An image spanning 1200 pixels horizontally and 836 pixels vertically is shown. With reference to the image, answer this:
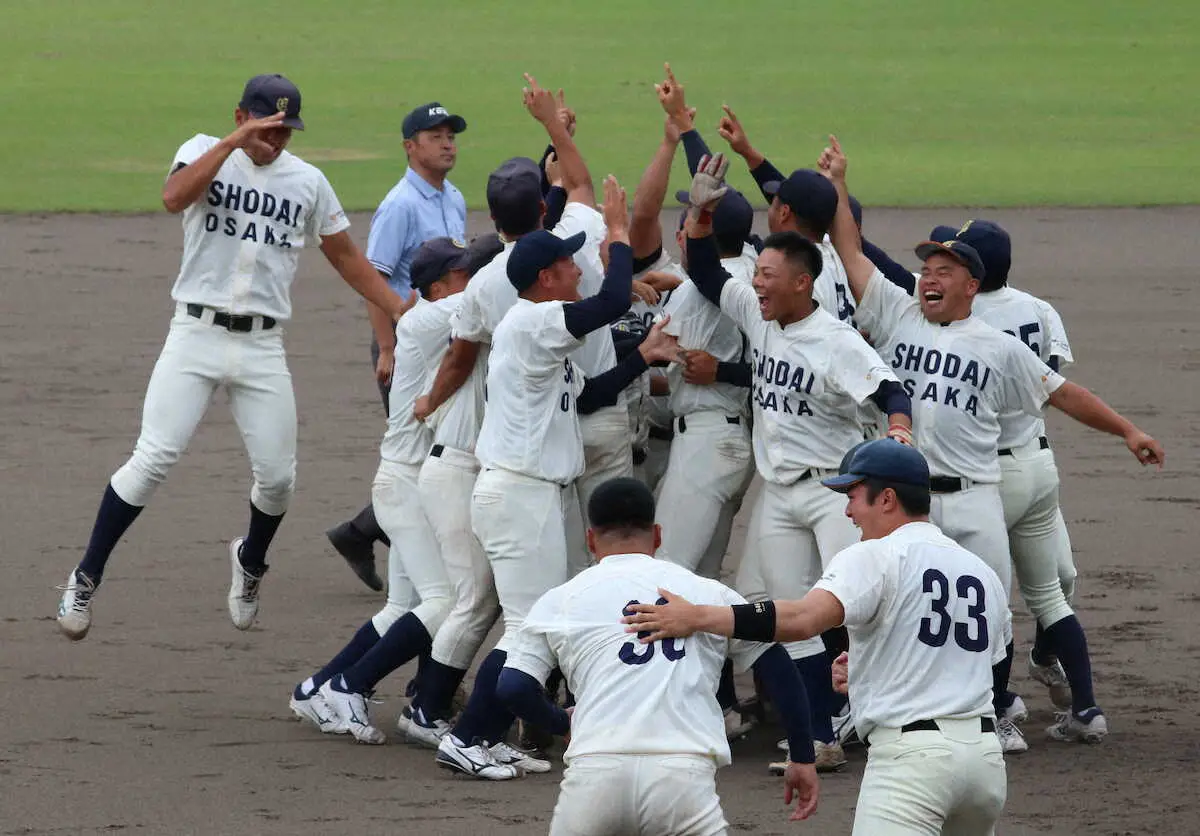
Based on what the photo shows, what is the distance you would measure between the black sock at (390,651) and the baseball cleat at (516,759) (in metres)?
0.48

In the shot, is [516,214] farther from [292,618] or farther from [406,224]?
[292,618]

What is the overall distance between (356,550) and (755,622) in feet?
14.7

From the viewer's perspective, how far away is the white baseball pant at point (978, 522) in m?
6.42

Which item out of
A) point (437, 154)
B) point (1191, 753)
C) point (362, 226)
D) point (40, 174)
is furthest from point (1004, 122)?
point (1191, 753)

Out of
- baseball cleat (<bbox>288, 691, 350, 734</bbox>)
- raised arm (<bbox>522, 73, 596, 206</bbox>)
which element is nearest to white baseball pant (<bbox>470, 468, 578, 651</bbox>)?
baseball cleat (<bbox>288, 691, 350, 734</bbox>)

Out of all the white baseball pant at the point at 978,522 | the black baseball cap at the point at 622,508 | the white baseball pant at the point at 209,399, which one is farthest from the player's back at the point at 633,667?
the white baseball pant at the point at 209,399

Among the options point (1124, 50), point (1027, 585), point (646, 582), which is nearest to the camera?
point (646, 582)

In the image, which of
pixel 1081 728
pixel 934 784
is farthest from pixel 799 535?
pixel 934 784

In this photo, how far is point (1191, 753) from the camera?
22.0ft

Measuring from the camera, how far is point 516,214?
6.59 metres

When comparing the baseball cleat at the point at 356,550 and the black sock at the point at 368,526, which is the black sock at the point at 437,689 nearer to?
the black sock at the point at 368,526

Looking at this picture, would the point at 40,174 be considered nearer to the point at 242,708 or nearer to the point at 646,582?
the point at 242,708

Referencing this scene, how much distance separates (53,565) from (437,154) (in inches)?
105

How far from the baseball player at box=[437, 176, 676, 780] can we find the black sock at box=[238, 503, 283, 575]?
1668 millimetres
